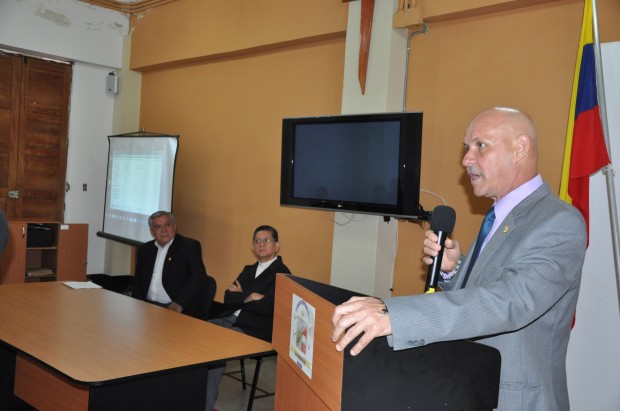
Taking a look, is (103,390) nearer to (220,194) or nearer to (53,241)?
(220,194)

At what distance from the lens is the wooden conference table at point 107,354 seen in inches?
110

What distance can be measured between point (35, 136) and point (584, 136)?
649 cm

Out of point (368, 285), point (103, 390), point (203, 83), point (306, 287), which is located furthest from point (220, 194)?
point (306, 287)

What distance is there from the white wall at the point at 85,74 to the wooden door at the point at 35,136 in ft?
0.41

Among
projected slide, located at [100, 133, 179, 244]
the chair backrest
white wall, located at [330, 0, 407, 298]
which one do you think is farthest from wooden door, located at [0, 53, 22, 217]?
white wall, located at [330, 0, 407, 298]

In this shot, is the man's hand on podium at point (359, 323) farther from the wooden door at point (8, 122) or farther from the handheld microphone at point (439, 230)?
the wooden door at point (8, 122)

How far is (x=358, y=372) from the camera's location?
3.99 feet

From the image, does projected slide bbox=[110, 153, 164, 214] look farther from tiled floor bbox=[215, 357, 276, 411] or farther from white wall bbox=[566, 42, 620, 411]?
white wall bbox=[566, 42, 620, 411]

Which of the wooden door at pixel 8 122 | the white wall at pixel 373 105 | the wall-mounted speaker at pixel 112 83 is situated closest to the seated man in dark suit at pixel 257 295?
the white wall at pixel 373 105

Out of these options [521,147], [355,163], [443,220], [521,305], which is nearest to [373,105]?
[355,163]

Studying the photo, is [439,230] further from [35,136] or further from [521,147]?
[35,136]

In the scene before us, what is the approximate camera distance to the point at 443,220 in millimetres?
1840

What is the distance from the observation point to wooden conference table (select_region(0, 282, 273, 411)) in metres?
2.80

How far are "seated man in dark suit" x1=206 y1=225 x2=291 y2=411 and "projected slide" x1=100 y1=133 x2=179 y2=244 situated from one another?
2.45m
